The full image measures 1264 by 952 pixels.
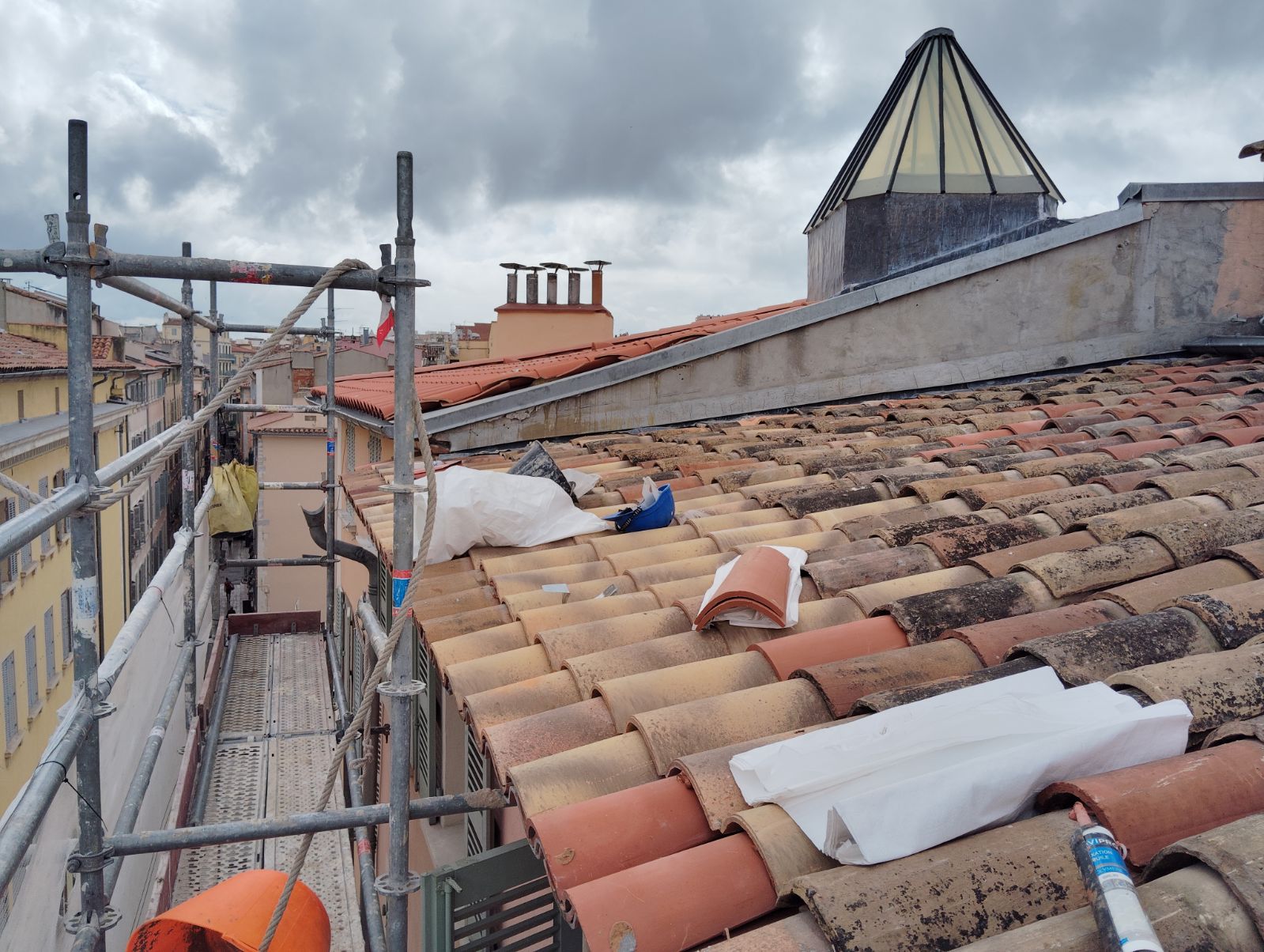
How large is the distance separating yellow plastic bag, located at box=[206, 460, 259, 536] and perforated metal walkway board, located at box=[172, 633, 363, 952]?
1.87 meters

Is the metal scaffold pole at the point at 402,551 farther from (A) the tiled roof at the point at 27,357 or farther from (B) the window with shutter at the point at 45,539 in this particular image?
(B) the window with shutter at the point at 45,539

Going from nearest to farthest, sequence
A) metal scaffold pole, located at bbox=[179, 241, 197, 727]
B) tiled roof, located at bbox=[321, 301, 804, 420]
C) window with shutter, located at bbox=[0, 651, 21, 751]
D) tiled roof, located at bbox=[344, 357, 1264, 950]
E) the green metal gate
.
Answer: tiled roof, located at bbox=[344, 357, 1264, 950] → the green metal gate → metal scaffold pole, located at bbox=[179, 241, 197, 727] → tiled roof, located at bbox=[321, 301, 804, 420] → window with shutter, located at bbox=[0, 651, 21, 751]

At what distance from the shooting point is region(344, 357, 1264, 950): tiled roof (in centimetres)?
179

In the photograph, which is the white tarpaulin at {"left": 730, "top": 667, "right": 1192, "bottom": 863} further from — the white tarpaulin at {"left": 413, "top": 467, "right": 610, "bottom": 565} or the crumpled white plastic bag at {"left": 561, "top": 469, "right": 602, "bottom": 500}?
the crumpled white plastic bag at {"left": 561, "top": 469, "right": 602, "bottom": 500}

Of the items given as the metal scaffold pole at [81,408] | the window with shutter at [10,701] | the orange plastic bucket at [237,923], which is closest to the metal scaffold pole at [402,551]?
the metal scaffold pole at [81,408]

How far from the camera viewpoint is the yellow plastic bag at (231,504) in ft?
47.8

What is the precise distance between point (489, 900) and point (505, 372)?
634cm

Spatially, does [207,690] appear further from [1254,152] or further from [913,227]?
[1254,152]

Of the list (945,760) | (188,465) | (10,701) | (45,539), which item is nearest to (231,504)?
(45,539)

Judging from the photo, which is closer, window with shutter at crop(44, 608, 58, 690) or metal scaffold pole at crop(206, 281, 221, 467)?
metal scaffold pole at crop(206, 281, 221, 467)

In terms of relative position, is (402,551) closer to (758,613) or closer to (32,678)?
(758,613)

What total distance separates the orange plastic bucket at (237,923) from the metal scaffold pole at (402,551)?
92cm

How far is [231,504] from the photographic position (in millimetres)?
14562

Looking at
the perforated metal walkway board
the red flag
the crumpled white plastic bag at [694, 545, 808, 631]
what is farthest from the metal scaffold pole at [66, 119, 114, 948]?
the perforated metal walkway board
